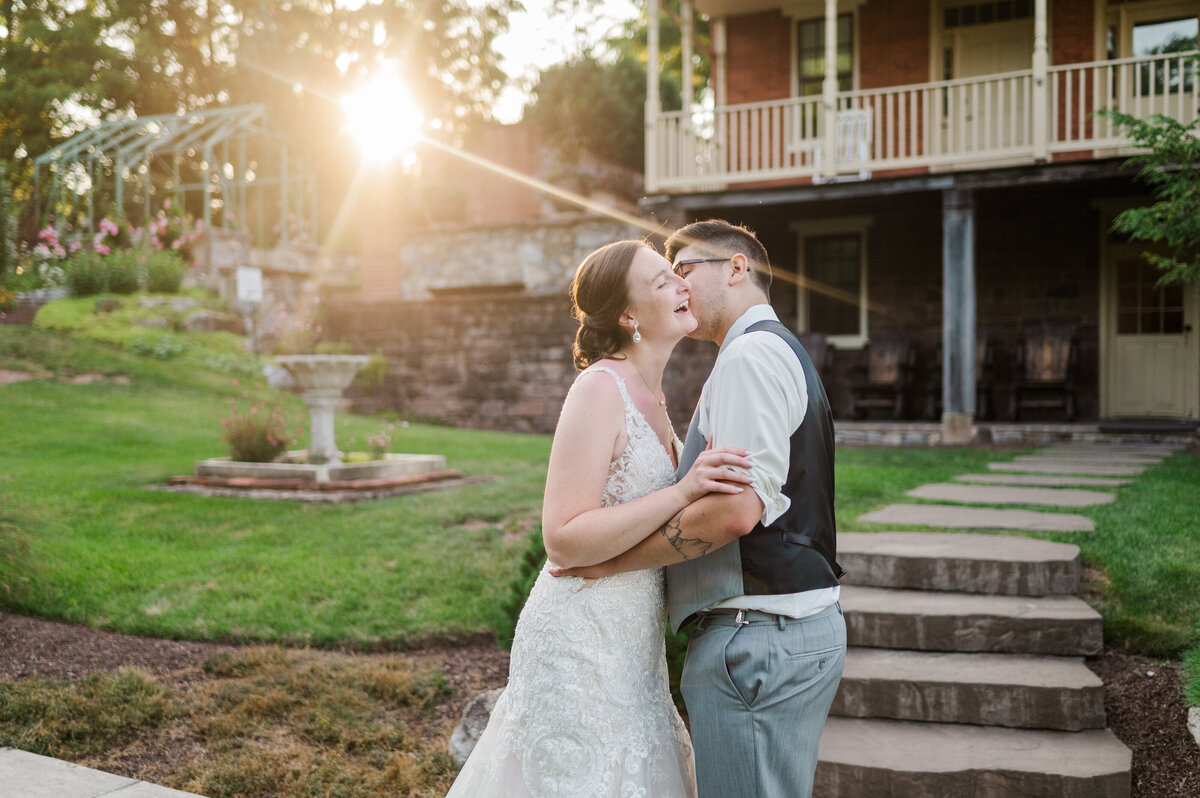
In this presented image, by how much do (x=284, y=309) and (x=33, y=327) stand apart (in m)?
4.11

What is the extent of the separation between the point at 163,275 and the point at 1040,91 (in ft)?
47.0

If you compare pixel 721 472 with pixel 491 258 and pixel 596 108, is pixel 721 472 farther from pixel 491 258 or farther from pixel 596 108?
pixel 596 108

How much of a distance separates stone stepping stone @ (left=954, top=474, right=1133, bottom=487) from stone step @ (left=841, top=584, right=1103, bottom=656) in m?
3.32

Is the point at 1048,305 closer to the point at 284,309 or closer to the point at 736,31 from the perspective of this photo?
the point at 736,31

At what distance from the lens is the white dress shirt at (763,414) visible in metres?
1.75

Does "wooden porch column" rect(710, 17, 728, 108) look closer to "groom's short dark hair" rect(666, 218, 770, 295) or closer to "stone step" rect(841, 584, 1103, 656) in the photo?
"stone step" rect(841, 584, 1103, 656)

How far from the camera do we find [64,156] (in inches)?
807

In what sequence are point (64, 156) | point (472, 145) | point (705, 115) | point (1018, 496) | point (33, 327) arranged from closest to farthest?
point (1018, 496) → point (705, 115) → point (33, 327) → point (64, 156) → point (472, 145)

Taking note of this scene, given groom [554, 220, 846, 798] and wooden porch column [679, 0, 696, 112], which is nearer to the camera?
groom [554, 220, 846, 798]

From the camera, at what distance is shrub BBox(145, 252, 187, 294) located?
16.5 meters

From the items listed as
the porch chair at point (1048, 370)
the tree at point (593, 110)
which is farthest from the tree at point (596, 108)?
the porch chair at point (1048, 370)

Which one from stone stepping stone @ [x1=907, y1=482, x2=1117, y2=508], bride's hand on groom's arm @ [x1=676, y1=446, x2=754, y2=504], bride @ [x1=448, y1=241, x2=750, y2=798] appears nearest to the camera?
bride's hand on groom's arm @ [x1=676, y1=446, x2=754, y2=504]

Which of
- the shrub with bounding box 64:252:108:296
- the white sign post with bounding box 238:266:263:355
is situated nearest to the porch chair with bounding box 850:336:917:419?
the white sign post with bounding box 238:266:263:355

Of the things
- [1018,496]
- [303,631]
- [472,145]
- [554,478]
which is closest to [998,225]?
[1018,496]
